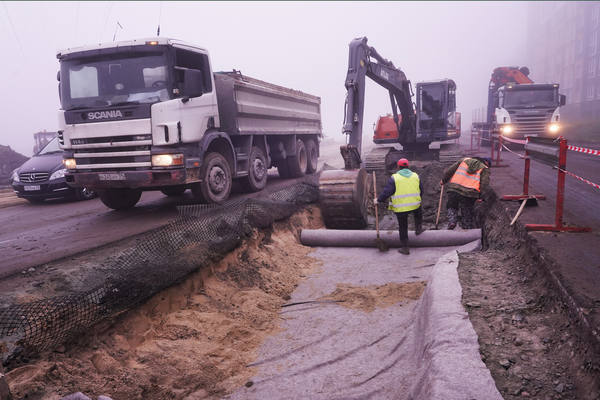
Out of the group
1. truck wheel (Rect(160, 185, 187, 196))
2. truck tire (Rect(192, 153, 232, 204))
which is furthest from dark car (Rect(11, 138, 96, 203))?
truck tire (Rect(192, 153, 232, 204))

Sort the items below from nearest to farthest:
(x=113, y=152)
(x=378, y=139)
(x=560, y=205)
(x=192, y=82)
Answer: (x=560, y=205)
(x=113, y=152)
(x=192, y=82)
(x=378, y=139)

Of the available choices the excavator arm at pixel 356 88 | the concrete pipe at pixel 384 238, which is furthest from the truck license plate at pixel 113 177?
the excavator arm at pixel 356 88

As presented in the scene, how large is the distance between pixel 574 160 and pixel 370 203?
291 inches

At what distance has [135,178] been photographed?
7223mm

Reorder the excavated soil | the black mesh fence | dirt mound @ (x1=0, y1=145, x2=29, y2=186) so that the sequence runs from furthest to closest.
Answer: dirt mound @ (x1=0, y1=145, x2=29, y2=186), the black mesh fence, the excavated soil

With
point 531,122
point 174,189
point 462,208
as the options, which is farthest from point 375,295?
point 531,122

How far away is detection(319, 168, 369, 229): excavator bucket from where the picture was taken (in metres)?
9.09

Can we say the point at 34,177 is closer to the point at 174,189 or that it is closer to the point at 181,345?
the point at 174,189

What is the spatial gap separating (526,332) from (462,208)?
500cm

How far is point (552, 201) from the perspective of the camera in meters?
7.41

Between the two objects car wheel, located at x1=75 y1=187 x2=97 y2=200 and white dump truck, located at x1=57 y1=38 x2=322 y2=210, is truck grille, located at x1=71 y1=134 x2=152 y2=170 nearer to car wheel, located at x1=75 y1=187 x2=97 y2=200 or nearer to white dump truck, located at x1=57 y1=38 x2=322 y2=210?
white dump truck, located at x1=57 y1=38 x2=322 y2=210

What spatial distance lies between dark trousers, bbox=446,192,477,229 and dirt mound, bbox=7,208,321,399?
12.1 ft

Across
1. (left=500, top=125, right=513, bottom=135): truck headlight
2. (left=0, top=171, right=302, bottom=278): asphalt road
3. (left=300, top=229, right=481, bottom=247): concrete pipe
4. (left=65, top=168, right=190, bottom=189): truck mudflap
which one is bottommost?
(left=300, top=229, right=481, bottom=247): concrete pipe

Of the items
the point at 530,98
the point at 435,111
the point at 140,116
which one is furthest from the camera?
the point at 530,98
